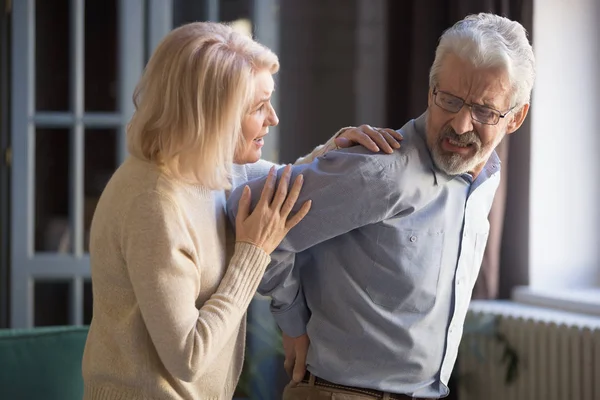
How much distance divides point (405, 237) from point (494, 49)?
40cm

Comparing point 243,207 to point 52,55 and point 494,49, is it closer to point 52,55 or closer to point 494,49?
point 494,49

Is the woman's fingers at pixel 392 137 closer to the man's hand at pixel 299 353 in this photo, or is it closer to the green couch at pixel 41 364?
the man's hand at pixel 299 353

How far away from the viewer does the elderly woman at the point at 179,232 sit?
1365 mm

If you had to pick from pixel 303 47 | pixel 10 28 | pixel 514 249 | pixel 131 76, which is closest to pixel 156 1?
pixel 131 76

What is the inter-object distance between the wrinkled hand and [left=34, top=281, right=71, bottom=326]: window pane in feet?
7.88

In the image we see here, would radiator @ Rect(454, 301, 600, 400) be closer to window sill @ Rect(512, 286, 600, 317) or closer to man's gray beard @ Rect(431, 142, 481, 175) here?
window sill @ Rect(512, 286, 600, 317)

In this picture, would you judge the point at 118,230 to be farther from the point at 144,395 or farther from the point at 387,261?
the point at 387,261

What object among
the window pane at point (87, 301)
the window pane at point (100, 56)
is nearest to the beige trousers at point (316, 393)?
the window pane at point (87, 301)

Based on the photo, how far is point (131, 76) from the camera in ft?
11.9

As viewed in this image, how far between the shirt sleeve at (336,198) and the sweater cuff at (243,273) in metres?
0.11

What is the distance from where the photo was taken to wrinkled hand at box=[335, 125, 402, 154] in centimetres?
159

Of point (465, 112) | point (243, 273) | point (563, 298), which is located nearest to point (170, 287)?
point (243, 273)

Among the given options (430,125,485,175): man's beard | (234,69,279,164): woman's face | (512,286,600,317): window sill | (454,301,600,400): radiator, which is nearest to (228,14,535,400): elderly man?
(430,125,485,175): man's beard

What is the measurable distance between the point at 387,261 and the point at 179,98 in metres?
0.52
